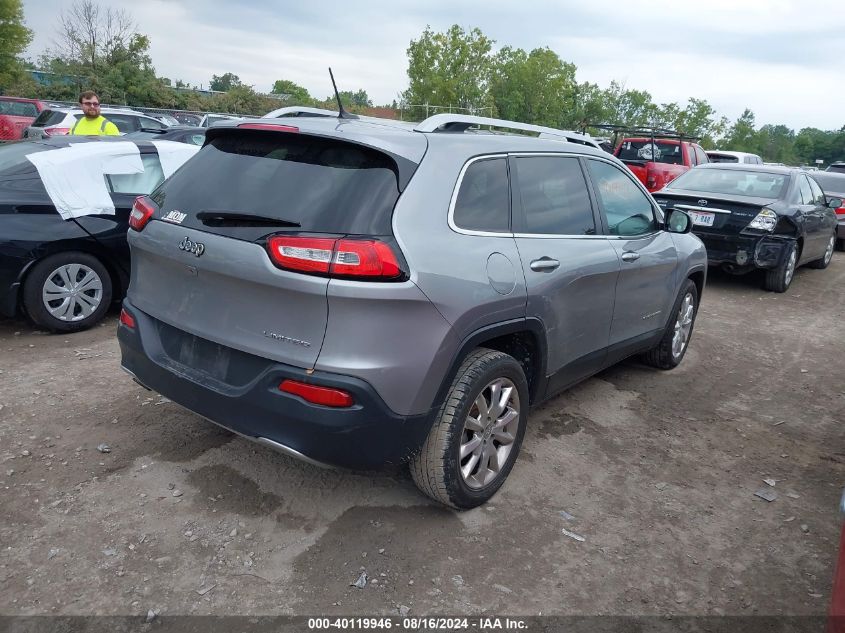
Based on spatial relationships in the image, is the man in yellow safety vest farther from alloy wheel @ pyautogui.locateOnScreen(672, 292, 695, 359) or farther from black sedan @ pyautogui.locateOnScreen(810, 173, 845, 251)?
black sedan @ pyautogui.locateOnScreen(810, 173, 845, 251)

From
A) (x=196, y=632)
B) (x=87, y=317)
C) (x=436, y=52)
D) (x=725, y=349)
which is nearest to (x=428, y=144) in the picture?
(x=196, y=632)

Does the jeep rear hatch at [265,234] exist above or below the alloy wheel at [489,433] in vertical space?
above

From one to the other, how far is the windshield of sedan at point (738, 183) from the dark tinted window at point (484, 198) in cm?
672

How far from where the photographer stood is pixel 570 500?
358cm

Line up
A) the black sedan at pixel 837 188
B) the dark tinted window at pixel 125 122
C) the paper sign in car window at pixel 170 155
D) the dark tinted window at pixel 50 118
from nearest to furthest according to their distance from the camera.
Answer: the paper sign in car window at pixel 170 155 → the black sedan at pixel 837 188 → the dark tinted window at pixel 50 118 → the dark tinted window at pixel 125 122

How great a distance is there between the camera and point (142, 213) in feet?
11.1

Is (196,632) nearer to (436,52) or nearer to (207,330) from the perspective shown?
(207,330)

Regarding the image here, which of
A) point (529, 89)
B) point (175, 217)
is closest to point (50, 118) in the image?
point (175, 217)

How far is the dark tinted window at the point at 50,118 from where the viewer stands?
702 inches

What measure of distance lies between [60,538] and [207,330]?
3.64 feet

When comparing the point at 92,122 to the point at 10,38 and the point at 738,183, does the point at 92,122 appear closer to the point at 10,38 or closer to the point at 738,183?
the point at 738,183

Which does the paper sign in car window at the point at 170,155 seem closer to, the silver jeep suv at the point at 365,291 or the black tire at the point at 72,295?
the black tire at the point at 72,295

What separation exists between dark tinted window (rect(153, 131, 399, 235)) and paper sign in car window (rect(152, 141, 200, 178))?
3207mm

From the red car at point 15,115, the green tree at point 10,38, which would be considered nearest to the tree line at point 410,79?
the green tree at point 10,38
